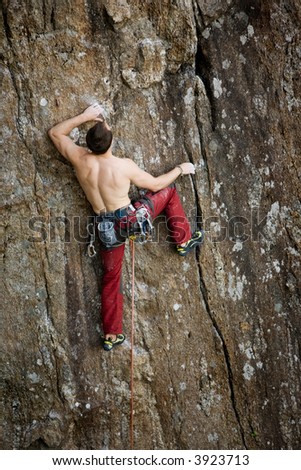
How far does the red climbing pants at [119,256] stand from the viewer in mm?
6786

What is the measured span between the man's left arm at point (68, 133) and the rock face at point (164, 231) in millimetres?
181

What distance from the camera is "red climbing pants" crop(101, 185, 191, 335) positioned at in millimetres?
6786

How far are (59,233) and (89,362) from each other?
155 cm

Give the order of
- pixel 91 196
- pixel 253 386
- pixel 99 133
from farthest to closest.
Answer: pixel 253 386, pixel 91 196, pixel 99 133

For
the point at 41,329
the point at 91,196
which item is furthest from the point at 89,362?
the point at 91,196

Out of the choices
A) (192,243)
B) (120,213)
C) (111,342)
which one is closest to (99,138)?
(120,213)

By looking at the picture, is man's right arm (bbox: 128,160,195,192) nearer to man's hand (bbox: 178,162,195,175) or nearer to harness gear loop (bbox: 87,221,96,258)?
man's hand (bbox: 178,162,195,175)

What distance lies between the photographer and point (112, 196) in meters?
6.46

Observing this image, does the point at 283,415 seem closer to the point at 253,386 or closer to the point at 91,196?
the point at 253,386

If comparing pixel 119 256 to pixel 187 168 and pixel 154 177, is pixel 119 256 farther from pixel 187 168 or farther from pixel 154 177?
pixel 187 168

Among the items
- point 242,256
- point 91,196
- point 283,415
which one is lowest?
point 283,415

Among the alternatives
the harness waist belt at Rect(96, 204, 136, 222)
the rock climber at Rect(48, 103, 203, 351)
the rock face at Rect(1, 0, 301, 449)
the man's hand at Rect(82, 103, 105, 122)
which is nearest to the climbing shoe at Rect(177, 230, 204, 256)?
the rock climber at Rect(48, 103, 203, 351)

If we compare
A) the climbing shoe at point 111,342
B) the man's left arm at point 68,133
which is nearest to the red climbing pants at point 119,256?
the climbing shoe at point 111,342

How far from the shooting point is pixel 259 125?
7.19m
